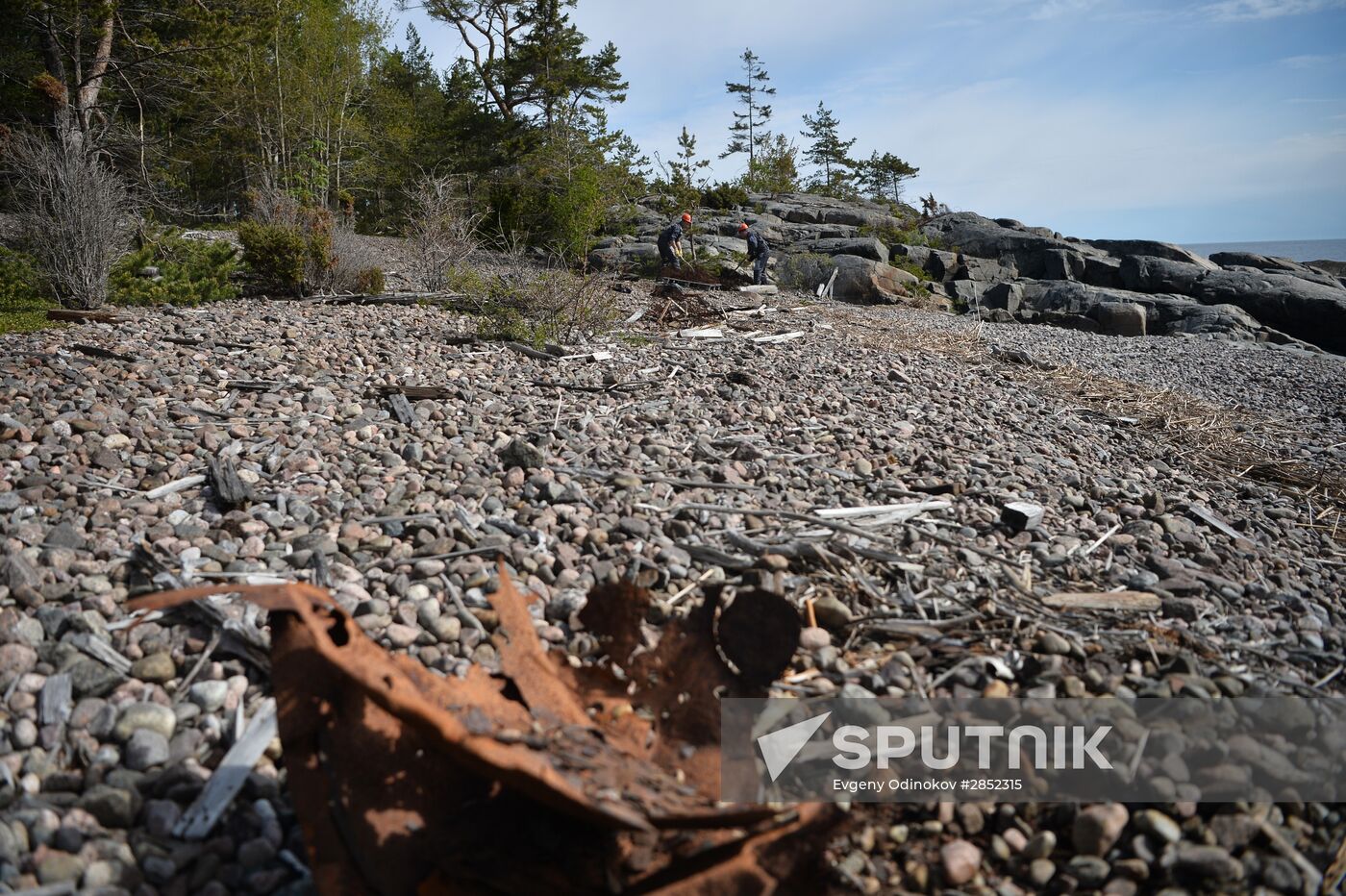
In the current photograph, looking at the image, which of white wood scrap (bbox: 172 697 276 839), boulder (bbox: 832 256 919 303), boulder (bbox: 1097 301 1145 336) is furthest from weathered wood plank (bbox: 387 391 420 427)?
boulder (bbox: 1097 301 1145 336)

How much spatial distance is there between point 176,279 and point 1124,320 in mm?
18964

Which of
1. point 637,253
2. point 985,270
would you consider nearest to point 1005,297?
point 985,270

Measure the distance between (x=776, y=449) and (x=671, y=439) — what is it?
2.05 ft

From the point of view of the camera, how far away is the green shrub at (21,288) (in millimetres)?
Result: 7203

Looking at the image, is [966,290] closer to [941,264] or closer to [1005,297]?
[1005,297]

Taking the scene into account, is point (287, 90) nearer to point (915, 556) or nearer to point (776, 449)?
point (776, 449)

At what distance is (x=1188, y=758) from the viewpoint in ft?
5.73

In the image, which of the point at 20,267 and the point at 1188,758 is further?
the point at 20,267

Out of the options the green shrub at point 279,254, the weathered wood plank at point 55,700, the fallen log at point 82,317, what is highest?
the green shrub at point 279,254

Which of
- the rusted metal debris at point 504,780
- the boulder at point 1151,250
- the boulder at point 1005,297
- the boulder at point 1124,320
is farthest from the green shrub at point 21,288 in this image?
the boulder at point 1151,250

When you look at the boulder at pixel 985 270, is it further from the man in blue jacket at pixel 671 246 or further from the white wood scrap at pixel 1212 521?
the white wood scrap at pixel 1212 521

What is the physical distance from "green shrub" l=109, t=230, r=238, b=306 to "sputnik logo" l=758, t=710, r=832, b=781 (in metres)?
8.59

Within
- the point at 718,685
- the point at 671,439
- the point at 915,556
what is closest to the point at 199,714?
the point at 718,685

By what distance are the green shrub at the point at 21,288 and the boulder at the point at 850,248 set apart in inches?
667
